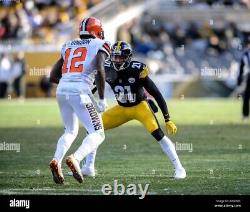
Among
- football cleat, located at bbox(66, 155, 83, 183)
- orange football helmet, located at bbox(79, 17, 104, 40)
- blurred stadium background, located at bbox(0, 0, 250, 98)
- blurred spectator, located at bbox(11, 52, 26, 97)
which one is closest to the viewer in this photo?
football cleat, located at bbox(66, 155, 83, 183)

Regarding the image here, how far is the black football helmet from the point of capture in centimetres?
702

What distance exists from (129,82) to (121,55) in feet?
0.80

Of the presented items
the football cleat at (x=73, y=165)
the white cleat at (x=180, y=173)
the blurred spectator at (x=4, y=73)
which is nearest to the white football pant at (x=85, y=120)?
the football cleat at (x=73, y=165)

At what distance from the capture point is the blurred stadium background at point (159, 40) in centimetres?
1591

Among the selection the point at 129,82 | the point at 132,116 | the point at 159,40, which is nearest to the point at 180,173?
the point at 132,116

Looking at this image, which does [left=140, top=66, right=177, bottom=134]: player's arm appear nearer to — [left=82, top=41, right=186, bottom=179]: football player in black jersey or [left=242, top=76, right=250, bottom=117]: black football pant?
[left=82, top=41, right=186, bottom=179]: football player in black jersey

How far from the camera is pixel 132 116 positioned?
23.5 feet

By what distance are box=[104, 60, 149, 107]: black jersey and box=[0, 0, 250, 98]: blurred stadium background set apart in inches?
305

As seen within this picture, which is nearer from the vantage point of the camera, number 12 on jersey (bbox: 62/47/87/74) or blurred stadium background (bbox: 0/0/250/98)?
number 12 on jersey (bbox: 62/47/87/74)

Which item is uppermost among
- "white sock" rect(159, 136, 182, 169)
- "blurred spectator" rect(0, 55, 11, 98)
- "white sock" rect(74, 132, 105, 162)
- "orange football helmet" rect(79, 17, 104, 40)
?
"orange football helmet" rect(79, 17, 104, 40)

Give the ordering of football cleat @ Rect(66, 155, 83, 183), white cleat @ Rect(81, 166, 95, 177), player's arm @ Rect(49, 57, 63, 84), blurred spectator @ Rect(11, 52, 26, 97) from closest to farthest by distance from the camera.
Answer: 1. football cleat @ Rect(66, 155, 83, 183)
2. player's arm @ Rect(49, 57, 63, 84)
3. white cleat @ Rect(81, 166, 95, 177)
4. blurred spectator @ Rect(11, 52, 26, 97)

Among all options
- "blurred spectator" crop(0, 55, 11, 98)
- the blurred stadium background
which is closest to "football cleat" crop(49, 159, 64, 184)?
the blurred stadium background

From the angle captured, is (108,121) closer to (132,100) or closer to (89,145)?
(132,100)
